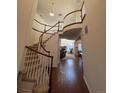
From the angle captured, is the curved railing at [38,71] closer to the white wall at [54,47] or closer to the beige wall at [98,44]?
the beige wall at [98,44]

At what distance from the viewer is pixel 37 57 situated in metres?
5.60

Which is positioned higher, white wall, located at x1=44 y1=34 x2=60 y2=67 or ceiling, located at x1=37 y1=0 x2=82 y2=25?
ceiling, located at x1=37 y1=0 x2=82 y2=25

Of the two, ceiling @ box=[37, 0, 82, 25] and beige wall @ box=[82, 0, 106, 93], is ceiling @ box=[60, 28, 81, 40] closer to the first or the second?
ceiling @ box=[37, 0, 82, 25]

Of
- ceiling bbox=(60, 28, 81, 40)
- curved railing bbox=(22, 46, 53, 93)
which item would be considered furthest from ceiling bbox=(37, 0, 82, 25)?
curved railing bbox=(22, 46, 53, 93)

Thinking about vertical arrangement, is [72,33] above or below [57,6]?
below

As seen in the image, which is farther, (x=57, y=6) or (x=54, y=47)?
(x=57, y=6)

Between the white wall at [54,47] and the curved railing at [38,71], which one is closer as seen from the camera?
the curved railing at [38,71]

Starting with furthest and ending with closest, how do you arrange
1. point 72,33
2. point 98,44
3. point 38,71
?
point 72,33 < point 38,71 < point 98,44

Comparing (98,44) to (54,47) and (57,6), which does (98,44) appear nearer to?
(54,47)

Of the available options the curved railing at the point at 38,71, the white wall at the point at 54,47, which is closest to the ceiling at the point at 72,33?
the white wall at the point at 54,47

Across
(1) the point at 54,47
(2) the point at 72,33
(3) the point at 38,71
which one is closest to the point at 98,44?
(3) the point at 38,71

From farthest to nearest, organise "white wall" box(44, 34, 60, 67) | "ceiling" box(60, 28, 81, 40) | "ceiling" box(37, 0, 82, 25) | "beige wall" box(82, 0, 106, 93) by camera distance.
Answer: "ceiling" box(37, 0, 82, 25) < "white wall" box(44, 34, 60, 67) < "ceiling" box(60, 28, 81, 40) < "beige wall" box(82, 0, 106, 93)
